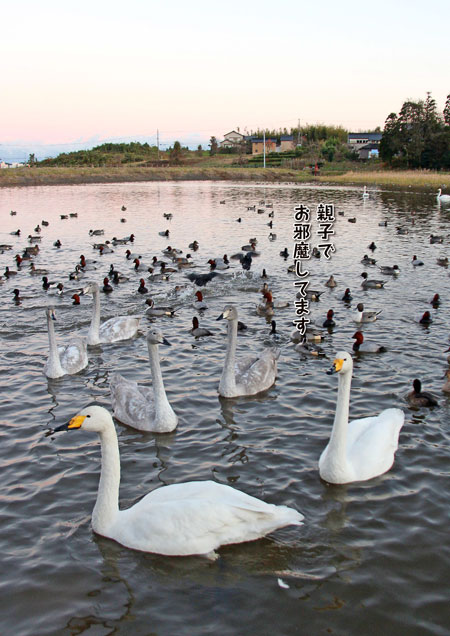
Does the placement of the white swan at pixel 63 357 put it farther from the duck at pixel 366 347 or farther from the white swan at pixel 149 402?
the duck at pixel 366 347

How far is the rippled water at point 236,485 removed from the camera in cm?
564

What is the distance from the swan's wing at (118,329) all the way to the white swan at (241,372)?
383 centimetres

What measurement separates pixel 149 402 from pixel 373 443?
148 inches

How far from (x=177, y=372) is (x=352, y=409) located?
3.77 meters

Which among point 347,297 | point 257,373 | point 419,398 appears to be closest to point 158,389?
point 257,373

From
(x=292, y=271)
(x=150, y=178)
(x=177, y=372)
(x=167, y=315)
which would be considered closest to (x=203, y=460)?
(x=177, y=372)

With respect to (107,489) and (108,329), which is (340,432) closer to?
(107,489)

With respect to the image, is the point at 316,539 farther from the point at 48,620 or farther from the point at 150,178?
the point at 150,178

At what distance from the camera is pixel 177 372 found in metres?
11.9

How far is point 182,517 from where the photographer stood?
238 inches

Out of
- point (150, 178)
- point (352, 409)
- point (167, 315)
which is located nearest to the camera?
point (352, 409)

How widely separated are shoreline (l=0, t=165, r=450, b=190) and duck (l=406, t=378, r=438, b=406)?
2172 inches

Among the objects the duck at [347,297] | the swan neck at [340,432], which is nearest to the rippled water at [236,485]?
the swan neck at [340,432]

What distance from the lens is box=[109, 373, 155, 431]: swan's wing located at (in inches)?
369
